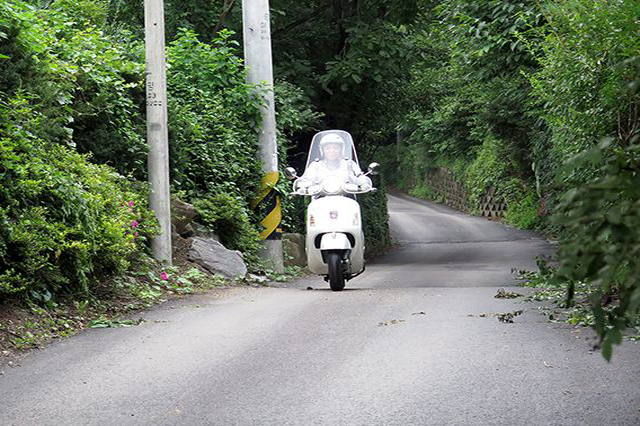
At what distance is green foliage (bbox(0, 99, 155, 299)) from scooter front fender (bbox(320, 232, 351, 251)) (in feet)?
8.90

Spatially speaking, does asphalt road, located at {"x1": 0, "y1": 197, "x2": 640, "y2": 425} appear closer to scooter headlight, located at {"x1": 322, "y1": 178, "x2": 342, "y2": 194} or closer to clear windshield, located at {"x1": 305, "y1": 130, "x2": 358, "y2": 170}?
scooter headlight, located at {"x1": 322, "y1": 178, "x2": 342, "y2": 194}

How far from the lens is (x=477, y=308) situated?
33.1 ft

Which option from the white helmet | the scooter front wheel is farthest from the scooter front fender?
the white helmet

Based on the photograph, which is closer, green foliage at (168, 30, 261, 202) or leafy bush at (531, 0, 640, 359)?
leafy bush at (531, 0, 640, 359)

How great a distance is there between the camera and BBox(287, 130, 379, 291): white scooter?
1250cm

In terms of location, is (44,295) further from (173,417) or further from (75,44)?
(75,44)

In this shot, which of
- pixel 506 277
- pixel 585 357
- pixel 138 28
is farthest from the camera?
pixel 138 28

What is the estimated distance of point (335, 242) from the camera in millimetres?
12367

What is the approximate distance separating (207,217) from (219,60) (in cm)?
346

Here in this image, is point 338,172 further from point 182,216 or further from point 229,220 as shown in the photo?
point 229,220

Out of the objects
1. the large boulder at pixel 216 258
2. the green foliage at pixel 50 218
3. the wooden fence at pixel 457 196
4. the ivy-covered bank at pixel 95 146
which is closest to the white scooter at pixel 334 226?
the large boulder at pixel 216 258

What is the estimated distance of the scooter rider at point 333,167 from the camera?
13.3 m

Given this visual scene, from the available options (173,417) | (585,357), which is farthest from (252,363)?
(585,357)

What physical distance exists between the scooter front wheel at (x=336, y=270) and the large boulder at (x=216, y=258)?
1893 millimetres
